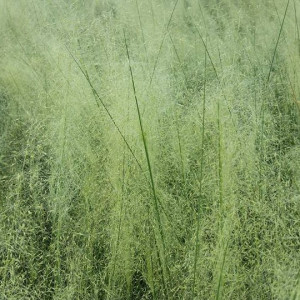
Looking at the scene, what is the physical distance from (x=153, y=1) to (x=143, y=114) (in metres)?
1.53

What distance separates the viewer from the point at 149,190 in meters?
1.26

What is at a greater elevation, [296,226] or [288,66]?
[288,66]

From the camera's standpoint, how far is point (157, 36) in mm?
2188

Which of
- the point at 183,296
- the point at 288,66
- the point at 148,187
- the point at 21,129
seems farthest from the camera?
A: the point at 288,66

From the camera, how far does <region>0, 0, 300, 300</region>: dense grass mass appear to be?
3.76ft

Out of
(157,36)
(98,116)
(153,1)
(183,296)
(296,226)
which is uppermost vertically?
(153,1)

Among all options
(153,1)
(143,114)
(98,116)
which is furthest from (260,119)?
(153,1)

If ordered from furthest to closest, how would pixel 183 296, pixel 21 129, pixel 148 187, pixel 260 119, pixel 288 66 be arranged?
pixel 288 66 < pixel 21 129 < pixel 260 119 < pixel 148 187 < pixel 183 296

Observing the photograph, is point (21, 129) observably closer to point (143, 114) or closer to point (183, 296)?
point (143, 114)

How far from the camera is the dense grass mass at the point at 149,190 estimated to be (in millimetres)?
1146

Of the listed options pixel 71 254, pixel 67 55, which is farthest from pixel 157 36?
pixel 71 254

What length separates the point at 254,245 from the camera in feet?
3.90

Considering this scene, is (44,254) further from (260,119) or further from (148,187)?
(260,119)

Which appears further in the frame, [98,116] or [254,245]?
[98,116]
